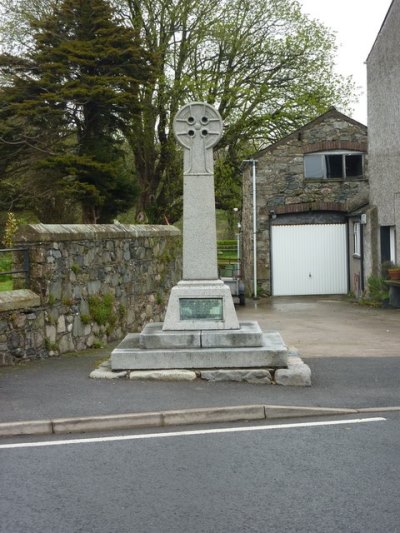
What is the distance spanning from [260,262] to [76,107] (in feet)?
30.6

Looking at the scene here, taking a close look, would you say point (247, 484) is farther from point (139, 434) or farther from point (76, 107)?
point (76, 107)

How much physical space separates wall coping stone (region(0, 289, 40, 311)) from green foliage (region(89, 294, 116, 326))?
6.46ft

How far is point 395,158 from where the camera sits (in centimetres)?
2514

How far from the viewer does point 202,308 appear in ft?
33.5

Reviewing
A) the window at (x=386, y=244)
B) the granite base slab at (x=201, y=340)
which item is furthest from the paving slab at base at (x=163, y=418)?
the window at (x=386, y=244)

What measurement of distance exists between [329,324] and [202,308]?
10142mm

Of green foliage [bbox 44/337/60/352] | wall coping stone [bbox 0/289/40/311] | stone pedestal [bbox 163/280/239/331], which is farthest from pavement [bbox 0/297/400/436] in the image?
stone pedestal [bbox 163/280/239/331]

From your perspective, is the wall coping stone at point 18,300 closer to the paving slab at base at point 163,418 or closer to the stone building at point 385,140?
the paving slab at base at point 163,418

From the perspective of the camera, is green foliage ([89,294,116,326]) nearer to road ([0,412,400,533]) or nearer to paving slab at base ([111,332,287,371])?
paving slab at base ([111,332,287,371])

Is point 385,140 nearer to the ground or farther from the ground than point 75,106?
nearer to the ground

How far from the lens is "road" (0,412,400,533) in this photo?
5.04m

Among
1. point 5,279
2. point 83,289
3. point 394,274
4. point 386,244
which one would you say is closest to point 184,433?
point 83,289

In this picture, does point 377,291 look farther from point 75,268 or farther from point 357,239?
point 75,268

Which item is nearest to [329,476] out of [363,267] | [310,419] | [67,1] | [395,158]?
[310,419]
